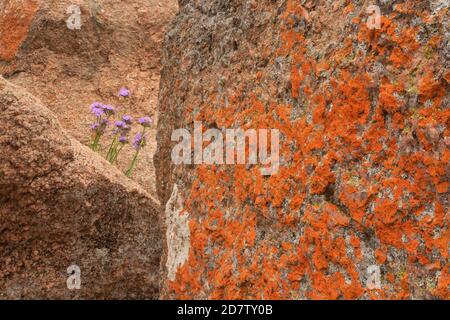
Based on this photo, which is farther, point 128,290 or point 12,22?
point 12,22

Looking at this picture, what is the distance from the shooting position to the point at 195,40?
3061 mm

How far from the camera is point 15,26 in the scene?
22.5 feet

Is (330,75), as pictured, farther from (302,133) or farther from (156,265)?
(156,265)

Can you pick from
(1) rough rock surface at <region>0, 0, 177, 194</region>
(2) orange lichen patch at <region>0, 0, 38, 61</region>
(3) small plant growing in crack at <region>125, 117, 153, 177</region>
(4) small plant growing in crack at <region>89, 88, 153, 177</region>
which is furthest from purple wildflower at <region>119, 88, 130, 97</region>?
(2) orange lichen patch at <region>0, 0, 38, 61</region>

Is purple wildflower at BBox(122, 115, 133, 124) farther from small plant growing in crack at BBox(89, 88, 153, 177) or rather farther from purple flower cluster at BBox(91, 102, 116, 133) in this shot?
purple flower cluster at BBox(91, 102, 116, 133)

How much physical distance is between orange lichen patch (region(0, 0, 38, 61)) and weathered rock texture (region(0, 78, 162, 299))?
146 inches

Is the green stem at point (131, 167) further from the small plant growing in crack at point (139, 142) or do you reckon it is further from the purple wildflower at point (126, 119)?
the purple wildflower at point (126, 119)

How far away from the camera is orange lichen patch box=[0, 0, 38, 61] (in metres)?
6.81

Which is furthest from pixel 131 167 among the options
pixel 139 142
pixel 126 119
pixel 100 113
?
pixel 100 113

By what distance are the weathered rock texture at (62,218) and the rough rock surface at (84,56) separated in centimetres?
269

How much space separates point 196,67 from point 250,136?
0.64 meters

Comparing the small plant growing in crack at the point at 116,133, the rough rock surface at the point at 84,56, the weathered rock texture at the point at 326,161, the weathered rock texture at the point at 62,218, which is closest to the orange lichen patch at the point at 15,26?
the rough rock surface at the point at 84,56
